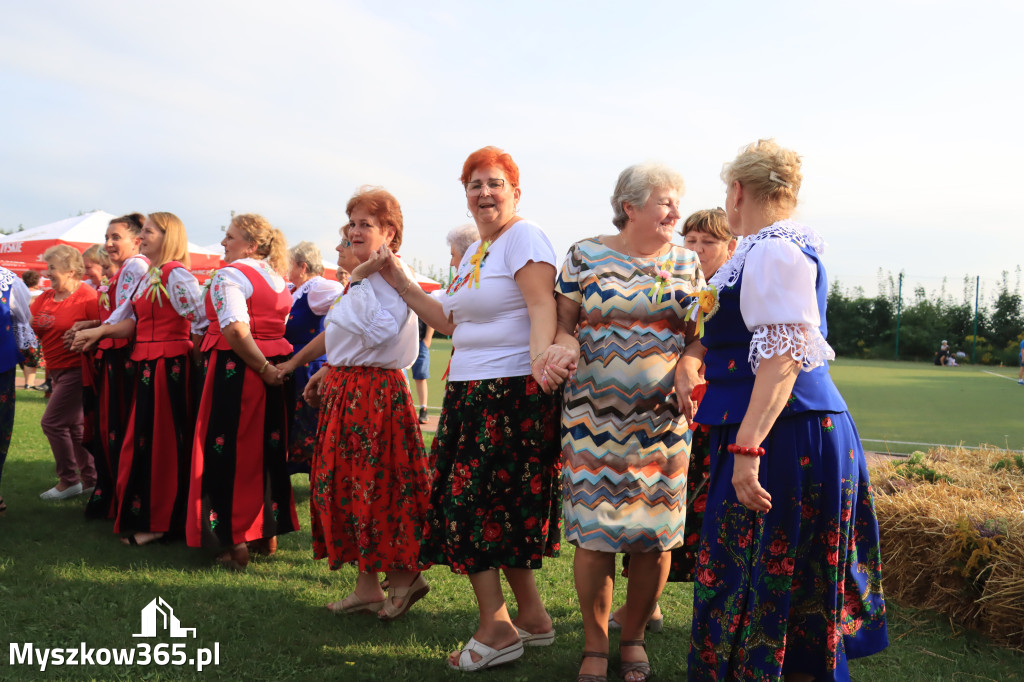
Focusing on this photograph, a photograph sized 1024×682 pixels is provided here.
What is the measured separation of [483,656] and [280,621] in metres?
1.08

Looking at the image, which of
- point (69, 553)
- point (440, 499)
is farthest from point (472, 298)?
point (69, 553)

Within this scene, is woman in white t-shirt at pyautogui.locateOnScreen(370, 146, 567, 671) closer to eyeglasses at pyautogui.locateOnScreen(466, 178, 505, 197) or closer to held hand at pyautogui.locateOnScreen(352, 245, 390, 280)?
eyeglasses at pyautogui.locateOnScreen(466, 178, 505, 197)

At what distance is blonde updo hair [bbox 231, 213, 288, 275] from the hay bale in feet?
12.2

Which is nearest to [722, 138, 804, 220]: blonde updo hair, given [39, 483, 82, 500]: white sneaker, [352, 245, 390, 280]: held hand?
[352, 245, 390, 280]: held hand

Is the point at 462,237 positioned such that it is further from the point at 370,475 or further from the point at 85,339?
the point at 85,339

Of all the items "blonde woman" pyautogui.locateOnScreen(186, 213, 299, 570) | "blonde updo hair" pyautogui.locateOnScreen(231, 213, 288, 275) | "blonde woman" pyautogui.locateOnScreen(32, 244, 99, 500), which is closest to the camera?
"blonde woman" pyautogui.locateOnScreen(186, 213, 299, 570)

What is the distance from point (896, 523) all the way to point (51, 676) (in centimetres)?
397

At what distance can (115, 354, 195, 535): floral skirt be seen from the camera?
470 centimetres

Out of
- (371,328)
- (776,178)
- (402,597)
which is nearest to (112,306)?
(371,328)

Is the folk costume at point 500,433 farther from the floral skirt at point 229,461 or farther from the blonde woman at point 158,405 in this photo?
the blonde woman at point 158,405

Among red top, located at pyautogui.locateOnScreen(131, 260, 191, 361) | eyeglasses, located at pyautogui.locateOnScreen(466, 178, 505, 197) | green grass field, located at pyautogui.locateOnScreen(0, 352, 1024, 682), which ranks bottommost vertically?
green grass field, located at pyautogui.locateOnScreen(0, 352, 1024, 682)

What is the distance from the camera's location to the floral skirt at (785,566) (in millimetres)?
2250

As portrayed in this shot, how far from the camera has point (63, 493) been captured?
5.74 m

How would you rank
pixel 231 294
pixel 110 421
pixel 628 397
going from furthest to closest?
pixel 110 421 → pixel 231 294 → pixel 628 397
